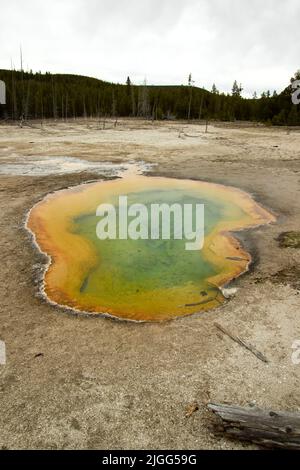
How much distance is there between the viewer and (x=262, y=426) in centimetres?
337

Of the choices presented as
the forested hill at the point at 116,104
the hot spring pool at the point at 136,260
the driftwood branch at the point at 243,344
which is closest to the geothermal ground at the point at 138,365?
the driftwood branch at the point at 243,344

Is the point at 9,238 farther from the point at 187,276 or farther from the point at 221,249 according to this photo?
the point at 221,249

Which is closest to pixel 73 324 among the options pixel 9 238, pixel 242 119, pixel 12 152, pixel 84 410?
pixel 84 410

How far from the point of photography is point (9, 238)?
7938mm

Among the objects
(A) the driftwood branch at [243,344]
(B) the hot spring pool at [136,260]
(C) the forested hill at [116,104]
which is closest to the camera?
(A) the driftwood branch at [243,344]

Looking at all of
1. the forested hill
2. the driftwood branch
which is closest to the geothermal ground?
the driftwood branch

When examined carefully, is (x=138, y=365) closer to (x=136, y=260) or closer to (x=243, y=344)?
(x=243, y=344)

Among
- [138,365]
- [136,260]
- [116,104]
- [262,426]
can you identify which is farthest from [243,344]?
[116,104]

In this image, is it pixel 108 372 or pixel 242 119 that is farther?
pixel 242 119

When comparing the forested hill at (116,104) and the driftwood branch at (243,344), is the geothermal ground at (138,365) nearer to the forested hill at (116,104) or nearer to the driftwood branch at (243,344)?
the driftwood branch at (243,344)

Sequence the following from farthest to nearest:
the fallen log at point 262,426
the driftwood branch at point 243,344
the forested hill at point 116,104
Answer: the forested hill at point 116,104 < the driftwood branch at point 243,344 < the fallen log at point 262,426

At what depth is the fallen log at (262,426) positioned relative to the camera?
3.26 m
